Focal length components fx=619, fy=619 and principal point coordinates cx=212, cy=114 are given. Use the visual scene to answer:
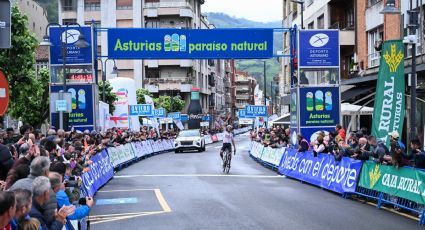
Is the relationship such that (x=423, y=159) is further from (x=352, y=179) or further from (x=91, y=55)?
(x=91, y=55)

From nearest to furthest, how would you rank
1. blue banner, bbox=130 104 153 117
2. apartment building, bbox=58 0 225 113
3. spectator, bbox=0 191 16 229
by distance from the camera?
spectator, bbox=0 191 16 229 < blue banner, bbox=130 104 153 117 < apartment building, bbox=58 0 225 113

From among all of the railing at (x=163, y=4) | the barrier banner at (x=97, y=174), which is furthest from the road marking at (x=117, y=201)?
the railing at (x=163, y=4)

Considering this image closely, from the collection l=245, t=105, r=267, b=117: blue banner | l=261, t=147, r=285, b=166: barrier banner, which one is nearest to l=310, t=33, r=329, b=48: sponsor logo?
l=261, t=147, r=285, b=166: barrier banner

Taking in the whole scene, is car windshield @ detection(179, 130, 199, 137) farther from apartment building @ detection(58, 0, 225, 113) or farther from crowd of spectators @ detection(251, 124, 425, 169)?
apartment building @ detection(58, 0, 225, 113)

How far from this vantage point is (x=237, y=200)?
15.2 meters

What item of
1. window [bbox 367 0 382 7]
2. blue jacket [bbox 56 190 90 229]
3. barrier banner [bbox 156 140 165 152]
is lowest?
barrier banner [bbox 156 140 165 152]

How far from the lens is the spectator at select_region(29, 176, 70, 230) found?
6551 millimetres

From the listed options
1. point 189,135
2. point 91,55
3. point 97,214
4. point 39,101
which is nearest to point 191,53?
point 91,55

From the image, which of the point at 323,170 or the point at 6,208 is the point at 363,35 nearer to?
the point at 323,170

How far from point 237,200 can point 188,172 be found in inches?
393

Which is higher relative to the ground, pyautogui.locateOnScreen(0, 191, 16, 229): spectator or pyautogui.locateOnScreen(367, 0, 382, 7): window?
pyautogui.locateOnScreen(367, 0, 382, 7): window

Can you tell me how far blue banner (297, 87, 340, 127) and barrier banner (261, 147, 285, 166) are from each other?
176cm

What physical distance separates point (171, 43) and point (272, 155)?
6.85 meters

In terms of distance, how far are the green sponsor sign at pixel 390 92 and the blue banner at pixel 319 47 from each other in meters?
9.80
